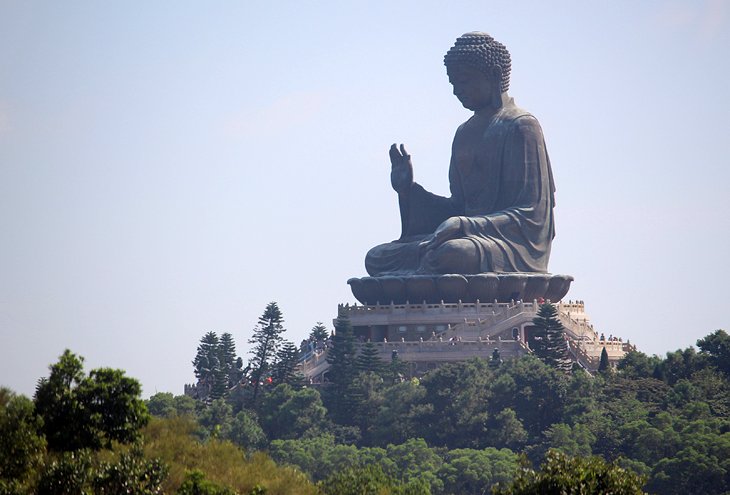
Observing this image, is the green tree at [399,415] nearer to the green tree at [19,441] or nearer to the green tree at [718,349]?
the green tree at [718,349]

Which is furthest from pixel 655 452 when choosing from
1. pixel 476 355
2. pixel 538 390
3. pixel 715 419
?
pixel 476 355

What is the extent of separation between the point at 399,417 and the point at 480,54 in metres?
14.0

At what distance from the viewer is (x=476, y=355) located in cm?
5075

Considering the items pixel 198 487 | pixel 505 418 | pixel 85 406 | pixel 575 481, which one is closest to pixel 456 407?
pixel 505 418

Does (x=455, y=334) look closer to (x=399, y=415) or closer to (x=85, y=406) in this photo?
(x=399, y=415)

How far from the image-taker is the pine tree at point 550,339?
4922cm

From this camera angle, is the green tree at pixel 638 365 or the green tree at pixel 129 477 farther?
the green tree at pixel 638 365

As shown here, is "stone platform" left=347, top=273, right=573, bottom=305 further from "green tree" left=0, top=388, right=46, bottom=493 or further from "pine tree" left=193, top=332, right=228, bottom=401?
"green tree" left=0, top=388, right=46, bottom=493

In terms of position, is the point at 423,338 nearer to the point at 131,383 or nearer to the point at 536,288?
the point at 536,288

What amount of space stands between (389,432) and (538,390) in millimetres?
3485

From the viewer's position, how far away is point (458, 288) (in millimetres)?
53594

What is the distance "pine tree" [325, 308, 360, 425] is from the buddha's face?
8095mm

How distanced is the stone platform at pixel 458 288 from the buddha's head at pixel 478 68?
5298 mm

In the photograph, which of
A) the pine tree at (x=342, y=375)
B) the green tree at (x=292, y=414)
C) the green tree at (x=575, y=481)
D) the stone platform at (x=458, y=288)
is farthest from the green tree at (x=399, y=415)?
the green tree at (x=575, y=481)
